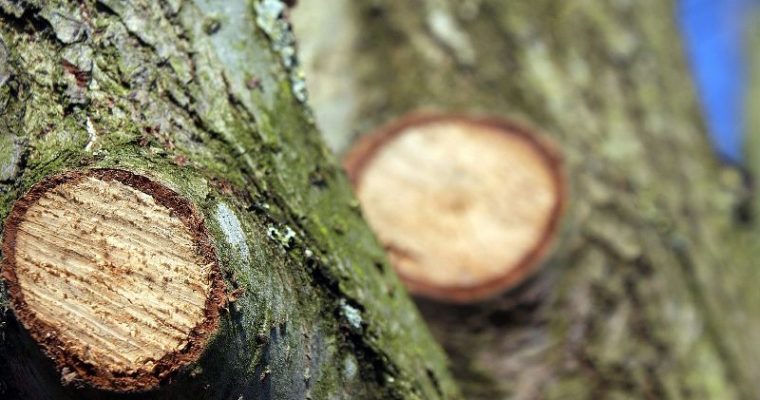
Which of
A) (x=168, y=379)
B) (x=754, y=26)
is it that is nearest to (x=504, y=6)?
(x=168, y=379)

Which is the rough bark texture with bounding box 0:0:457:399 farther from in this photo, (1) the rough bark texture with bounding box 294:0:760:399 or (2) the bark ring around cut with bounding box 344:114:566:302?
(1) the rough bark texture with bounding box 294:0:760:399

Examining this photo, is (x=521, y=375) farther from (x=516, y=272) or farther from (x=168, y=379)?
(x=168, y=379)

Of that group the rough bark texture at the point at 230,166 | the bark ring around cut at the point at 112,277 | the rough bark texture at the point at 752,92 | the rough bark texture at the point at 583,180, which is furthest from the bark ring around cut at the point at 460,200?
the rough bark texture at the point at 752,92

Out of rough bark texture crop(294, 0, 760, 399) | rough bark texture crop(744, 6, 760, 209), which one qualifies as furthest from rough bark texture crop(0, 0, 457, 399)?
rough bark texture crop(744, 6, 760, 209)

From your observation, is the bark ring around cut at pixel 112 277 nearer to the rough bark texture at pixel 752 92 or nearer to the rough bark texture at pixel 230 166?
the rough bark texture at pixel 230 166

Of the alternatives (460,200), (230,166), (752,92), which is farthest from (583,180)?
(752,92)

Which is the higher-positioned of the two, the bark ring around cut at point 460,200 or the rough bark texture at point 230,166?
the bark ring around cut at point 460,200
